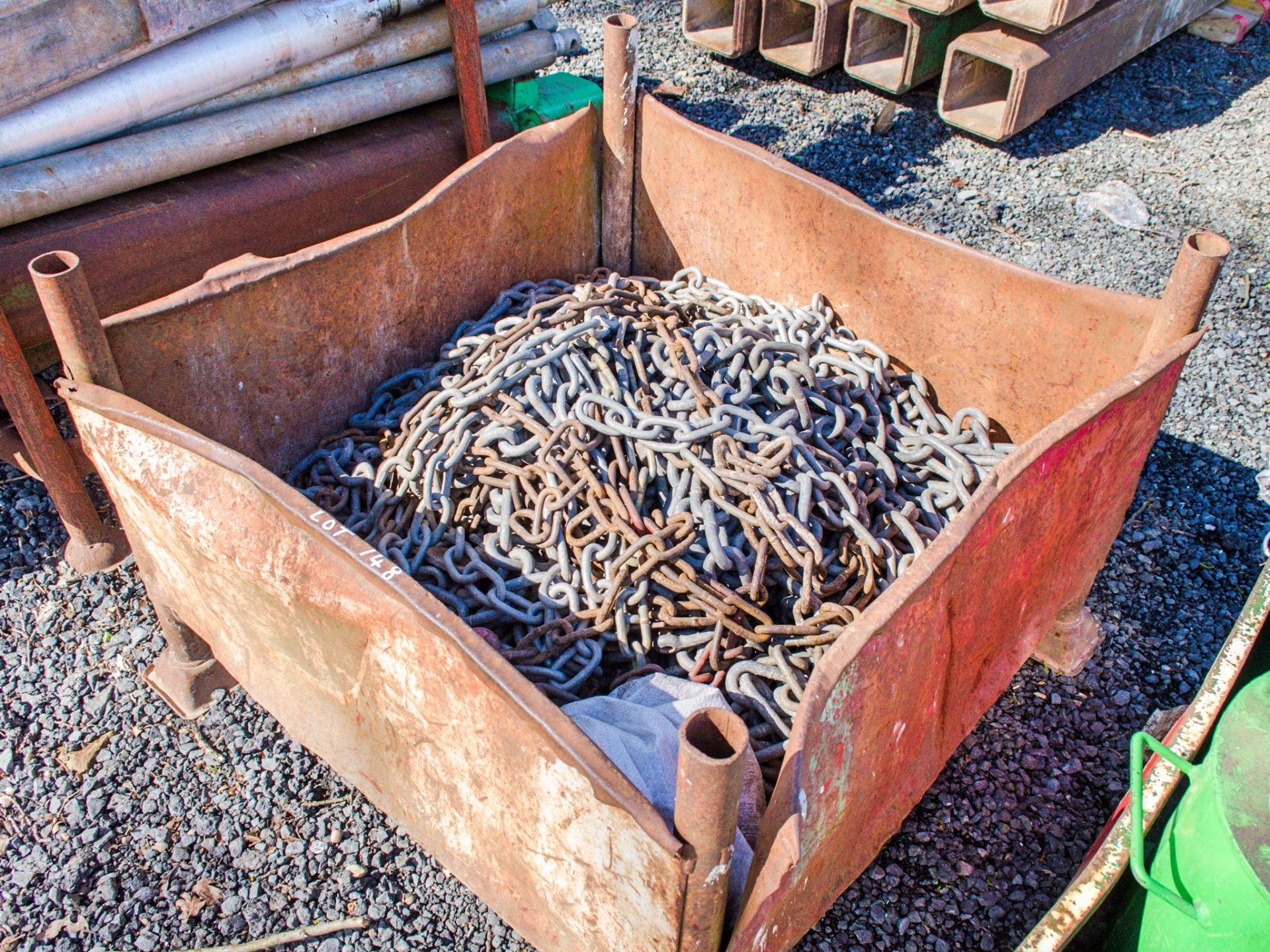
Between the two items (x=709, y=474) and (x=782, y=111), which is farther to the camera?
(x=782, y=111)

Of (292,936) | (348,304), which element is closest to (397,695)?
(292,936)

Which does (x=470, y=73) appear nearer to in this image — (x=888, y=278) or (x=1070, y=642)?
(x=888, y=278)

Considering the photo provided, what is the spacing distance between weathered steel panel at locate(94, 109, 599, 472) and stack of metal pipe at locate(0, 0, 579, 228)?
0.86 m

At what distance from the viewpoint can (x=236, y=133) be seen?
3877 mm

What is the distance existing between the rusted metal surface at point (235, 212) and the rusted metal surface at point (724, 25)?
3.11m

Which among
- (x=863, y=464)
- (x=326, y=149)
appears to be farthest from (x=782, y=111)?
(x=863, y=464)

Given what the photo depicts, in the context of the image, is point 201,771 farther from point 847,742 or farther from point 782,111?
point 782,111

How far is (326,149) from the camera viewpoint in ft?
13.8

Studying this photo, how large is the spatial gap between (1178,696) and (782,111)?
4.67 metres

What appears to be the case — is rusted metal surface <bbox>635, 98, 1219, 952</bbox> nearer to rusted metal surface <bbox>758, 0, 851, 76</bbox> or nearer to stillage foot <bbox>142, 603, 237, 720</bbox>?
stillage foot <bbox>142, 603, 237, 720</bbox>

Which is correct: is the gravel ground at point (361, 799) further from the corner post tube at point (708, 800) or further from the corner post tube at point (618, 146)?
the corner post tube at point (618, 146)

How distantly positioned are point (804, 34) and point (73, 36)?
16.7 feet

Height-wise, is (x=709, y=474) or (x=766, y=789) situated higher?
(x=709, y=474)

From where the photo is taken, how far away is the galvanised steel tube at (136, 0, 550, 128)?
395 cm
